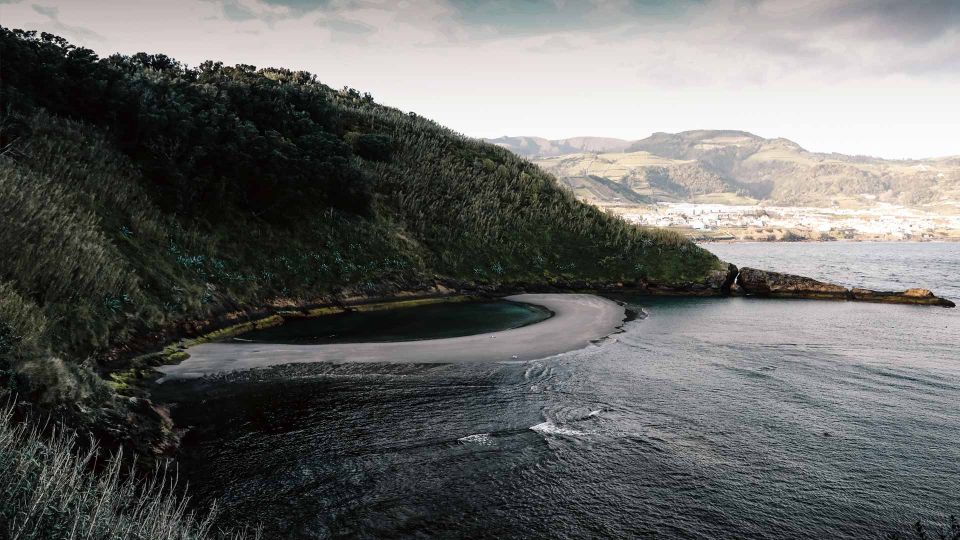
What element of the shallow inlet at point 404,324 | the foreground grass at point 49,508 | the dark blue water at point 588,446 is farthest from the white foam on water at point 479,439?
the shallow inlet at point 404,324

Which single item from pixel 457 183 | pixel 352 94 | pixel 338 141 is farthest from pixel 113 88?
pixel 352 94

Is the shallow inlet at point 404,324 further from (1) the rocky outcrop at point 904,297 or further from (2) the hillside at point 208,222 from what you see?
(1) the rocky outcrop at point 904,297

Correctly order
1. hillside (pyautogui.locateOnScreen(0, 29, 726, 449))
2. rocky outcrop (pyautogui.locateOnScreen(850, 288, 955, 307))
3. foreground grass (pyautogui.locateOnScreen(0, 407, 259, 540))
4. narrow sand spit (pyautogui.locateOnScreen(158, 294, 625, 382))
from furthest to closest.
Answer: rocky outcrop (pyautogui.locateOnScreen(850, 288, 955, 307))
narrow sand spit (pyautogui.locateOnScreen(158, 294, 625, 382))
hillside (pyautogui.locateOnScreen(0, 29, 726, 449))
foreground grass (pyautogui.locateOnScreen(0, 407, 259, 540))

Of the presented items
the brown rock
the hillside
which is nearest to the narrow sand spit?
the hillside

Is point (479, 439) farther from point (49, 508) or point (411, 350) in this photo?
point (411, 350)

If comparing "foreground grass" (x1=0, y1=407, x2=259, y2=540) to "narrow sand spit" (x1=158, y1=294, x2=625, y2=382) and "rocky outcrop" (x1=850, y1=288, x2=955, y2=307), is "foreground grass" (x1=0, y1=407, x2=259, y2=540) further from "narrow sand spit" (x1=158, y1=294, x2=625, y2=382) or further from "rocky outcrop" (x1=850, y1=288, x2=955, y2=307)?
"rocky outcrop" (x1=850, y1=288, x2=955, y2=307)

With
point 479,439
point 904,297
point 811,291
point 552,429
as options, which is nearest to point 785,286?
point 811,291
